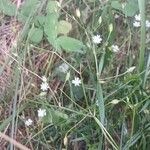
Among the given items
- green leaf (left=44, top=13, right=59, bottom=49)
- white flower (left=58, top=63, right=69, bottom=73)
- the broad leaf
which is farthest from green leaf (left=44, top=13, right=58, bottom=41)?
the broad leaf

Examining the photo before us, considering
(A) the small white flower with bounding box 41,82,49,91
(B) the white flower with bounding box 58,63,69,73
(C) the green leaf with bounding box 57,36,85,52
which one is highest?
(C) the green leaf with bounding box 57,36,85,52

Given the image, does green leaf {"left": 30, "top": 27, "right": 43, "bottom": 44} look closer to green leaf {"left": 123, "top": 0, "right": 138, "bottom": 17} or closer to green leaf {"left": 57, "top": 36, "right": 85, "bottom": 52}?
green leaf {"left": 57, "top": 36, "right": 85, "bottom": 52}

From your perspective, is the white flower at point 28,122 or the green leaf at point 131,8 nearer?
the white flower at point 28,122

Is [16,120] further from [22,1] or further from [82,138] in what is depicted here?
[22,1]

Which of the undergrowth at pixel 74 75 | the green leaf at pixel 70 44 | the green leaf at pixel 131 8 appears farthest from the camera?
the green leaf at pixel 131 8

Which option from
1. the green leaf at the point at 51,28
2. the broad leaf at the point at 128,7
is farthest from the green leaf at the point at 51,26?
the broad leaf at the point at 128,7

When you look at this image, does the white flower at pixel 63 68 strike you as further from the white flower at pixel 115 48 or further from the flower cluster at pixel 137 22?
the flower cluster at pixel 137 22
